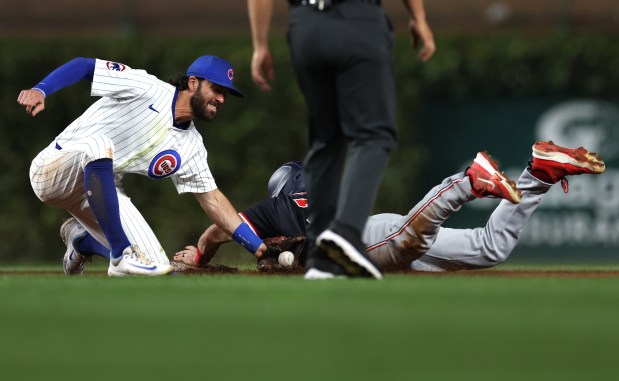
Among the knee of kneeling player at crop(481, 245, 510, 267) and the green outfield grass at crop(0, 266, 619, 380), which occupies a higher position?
the green outfield grass at crop(0, 266, 619, 380)

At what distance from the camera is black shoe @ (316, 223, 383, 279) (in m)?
4.31

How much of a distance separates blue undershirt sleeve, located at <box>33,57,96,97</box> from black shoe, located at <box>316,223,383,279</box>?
2072 millimetres

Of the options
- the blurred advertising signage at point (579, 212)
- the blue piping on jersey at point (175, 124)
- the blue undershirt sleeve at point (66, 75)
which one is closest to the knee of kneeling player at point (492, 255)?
the blue piping on jersey at point (175, 124)

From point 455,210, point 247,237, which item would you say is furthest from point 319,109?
point 247,237

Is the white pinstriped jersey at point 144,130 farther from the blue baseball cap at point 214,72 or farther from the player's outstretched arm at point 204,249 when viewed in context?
the player's outstretched arm at point 204,249

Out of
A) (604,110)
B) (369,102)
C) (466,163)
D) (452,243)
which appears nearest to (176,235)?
(466,163)

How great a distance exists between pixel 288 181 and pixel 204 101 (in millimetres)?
733

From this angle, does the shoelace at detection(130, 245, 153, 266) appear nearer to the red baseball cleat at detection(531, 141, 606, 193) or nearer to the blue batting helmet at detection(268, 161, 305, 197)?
the blue batting helmet at detection(268, 161, 305, 197)

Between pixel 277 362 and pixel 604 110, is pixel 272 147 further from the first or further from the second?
pixel 277 362

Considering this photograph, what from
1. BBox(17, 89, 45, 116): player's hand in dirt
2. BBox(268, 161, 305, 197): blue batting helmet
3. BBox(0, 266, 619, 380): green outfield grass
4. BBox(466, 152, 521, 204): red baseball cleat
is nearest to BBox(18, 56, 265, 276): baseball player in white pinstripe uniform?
BBox(268, 161, 305, 197): blue batting helmet

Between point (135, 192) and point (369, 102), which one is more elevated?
point (369, 102)

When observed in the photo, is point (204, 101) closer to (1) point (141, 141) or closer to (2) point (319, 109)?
(1) point (141, 141)

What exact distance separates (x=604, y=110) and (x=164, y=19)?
6.13 metres

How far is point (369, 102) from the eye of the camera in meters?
4.46
